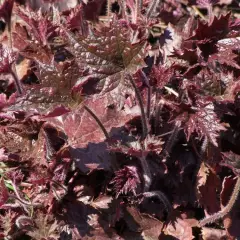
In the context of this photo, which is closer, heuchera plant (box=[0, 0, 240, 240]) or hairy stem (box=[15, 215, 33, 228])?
heuchera plant (box=[0, 0, 240, 240])

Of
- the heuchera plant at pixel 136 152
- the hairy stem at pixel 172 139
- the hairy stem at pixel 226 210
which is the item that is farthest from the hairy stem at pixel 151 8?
the hairy stem at pixel 226 210

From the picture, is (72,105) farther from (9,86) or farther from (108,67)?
(9,86)

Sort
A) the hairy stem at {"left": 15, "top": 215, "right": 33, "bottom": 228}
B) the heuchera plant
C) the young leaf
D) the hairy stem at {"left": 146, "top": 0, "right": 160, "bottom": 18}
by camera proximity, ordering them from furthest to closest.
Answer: the hairy stem at {"left": 146, "top": 0, "right": 160, "bottom": 18}
the hairy stem at {"left": 15, "top": 215, "right": 33, "bottom": 228}
the heuchera plant
the young leaf

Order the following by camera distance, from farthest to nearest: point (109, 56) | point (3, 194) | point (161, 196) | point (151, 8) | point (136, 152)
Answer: point (151, 8) → point (161, 196) → point (3, 194) → point (136, 152) → point (109, 56)

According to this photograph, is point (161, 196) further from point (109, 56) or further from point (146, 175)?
point (109, 56)

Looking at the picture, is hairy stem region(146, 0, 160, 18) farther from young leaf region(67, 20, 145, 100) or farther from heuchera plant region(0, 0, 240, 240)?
young leaf region(67, 20, 145, 100)

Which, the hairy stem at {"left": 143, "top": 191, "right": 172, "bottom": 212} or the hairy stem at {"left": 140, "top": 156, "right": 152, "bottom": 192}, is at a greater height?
the hairy stem at {"left": 140, "top": 156, "right": 152, "bottom": 192}

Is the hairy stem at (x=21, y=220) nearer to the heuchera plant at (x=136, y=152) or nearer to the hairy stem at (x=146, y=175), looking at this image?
the heuchera plant at (x=136, y=152)

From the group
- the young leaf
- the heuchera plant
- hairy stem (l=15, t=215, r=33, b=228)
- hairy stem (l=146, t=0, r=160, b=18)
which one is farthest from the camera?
hairy stem (l=146, t=0, r=160, b=18)

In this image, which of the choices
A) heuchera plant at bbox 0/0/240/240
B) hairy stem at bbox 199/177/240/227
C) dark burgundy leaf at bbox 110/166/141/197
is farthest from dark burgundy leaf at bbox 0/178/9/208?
hairy stem at bbox 199/177/240/227

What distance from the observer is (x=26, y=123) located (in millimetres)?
1965

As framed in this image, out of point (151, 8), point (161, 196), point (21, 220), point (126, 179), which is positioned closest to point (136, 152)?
point (126, 179)

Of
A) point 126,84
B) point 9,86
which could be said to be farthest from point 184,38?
point 9,86

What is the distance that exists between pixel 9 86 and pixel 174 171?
3.32ft
